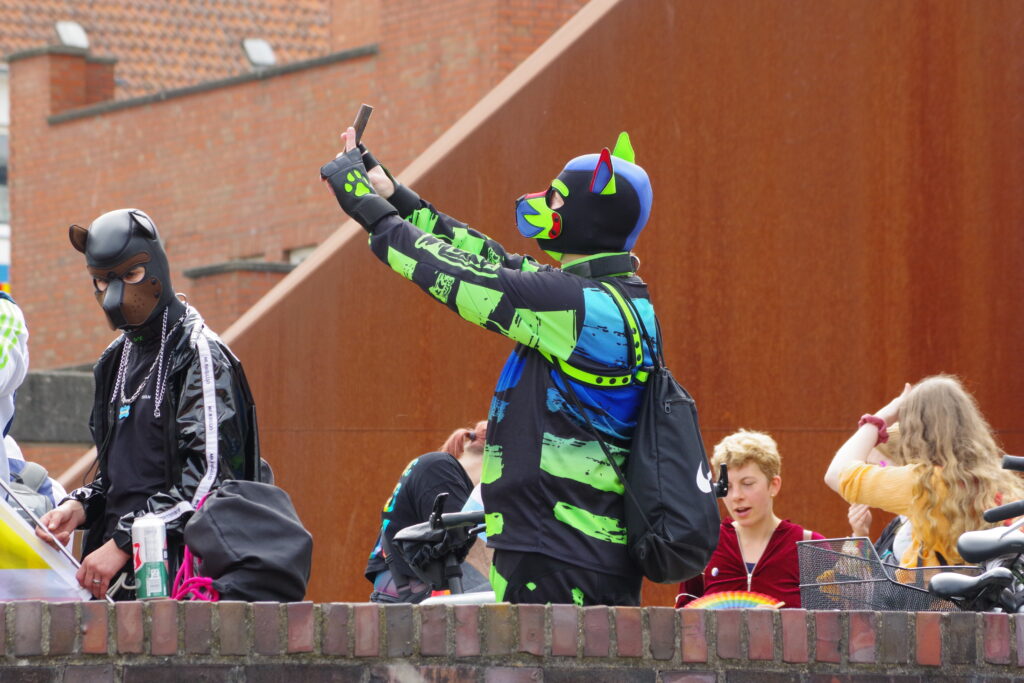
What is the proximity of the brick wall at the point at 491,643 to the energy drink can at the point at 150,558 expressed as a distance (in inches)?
14.0

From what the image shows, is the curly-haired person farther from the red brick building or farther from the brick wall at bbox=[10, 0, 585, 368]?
the brick wall at bbox=[10, 0, 585, 368]

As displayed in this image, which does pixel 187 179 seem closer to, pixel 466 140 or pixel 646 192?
pixel 466 140

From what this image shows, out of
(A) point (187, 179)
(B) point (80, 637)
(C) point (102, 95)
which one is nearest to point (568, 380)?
(B) point (80, 637)

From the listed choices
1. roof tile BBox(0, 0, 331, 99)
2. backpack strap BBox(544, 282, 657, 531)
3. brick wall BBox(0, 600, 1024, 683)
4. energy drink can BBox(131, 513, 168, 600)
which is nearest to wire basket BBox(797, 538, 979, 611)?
brick wall BBox(0, 600, 1024, 683)

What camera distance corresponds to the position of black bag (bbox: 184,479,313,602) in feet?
14.2

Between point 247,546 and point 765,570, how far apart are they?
105 inches

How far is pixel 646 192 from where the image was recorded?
4500mm

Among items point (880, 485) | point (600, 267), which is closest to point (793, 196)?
point (880, 485)

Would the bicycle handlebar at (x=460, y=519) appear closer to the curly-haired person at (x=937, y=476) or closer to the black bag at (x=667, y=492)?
the black bag at (x=667, y=492)

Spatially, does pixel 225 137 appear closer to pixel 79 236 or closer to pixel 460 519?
pixel 79 236

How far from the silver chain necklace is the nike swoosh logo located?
60.7 inches

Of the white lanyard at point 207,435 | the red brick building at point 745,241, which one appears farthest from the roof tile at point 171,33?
the white lanyard at point 207,435

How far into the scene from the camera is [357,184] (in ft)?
14.2

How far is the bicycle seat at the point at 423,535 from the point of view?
464 centimetres
